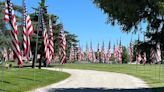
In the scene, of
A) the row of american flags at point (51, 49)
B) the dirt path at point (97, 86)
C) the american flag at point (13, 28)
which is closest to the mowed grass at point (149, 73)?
the dirt path at point (97, 86)

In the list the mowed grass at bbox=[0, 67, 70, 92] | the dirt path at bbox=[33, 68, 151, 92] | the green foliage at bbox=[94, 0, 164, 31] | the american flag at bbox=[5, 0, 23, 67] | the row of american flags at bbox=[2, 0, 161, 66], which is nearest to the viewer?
the green foliage at bbox=[94, 0, 164, 31]

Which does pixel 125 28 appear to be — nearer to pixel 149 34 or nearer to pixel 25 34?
pixel 149 34

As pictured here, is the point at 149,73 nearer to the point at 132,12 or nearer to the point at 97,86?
the point at 97,86

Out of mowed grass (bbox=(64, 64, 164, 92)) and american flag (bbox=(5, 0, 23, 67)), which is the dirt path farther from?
american flag (bbox=(5, 0, 23, 67))

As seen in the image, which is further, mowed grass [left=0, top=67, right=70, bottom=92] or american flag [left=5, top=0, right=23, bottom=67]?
mowed grass [left=0, top=67, right=70, bottom=92]

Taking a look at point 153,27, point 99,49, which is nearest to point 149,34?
point 153,27

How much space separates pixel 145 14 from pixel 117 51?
101 meters

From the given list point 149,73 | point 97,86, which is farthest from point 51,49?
point 149,73

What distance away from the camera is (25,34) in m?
29.1

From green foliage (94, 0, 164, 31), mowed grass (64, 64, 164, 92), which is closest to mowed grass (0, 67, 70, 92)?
green foliage (94, 0, 164, 31)

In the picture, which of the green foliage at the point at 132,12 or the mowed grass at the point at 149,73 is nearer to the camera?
the green foliage at the point at 132,12

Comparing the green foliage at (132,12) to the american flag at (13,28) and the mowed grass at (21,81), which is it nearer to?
the american flag at (13,28)

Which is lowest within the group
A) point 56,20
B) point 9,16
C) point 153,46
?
point 153,46

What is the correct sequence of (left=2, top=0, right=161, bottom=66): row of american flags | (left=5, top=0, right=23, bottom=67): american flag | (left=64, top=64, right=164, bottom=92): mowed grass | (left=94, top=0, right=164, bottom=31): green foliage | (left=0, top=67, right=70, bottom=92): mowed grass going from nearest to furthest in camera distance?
(left=94, top=0, right=164, bottom=31): green foliage
(left=5, top=0, right=23, bottom=67): american flag
(left=2, top=0, right=161, bottom=66): row of american flags
(left=0, top=67, right=70, bottom=92): mowed grass
(left=64, top=64, right=164, bottom=92): mowed grass
